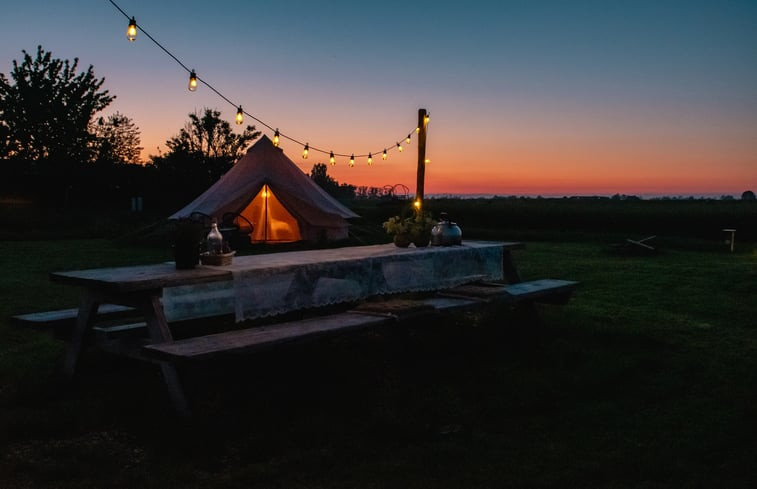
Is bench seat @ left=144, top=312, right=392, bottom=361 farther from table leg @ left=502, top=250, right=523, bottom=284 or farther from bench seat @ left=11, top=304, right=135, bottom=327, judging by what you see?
table leg @ left=502, top=250, right=523, bottom=284

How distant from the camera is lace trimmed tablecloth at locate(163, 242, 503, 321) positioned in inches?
168

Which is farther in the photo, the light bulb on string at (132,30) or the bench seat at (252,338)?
the light bulb on string at (132,30)

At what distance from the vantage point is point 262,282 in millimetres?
4289

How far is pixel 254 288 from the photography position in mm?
4242

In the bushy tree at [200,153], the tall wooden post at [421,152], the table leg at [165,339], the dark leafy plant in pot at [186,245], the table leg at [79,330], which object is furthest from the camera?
the bushy tree at [200,153]

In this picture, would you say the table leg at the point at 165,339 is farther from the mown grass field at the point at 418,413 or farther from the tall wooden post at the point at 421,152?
the tall wooden post at the point at 421,152

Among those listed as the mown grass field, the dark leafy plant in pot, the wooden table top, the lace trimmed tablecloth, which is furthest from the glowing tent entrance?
the dark leafy plant in pot

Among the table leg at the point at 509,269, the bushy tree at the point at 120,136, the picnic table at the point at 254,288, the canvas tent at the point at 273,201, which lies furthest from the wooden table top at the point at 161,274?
the bushy tree at the point at 120,136

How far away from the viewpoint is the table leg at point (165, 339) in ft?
11.8

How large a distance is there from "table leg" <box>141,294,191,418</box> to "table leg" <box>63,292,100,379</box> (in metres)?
0.37

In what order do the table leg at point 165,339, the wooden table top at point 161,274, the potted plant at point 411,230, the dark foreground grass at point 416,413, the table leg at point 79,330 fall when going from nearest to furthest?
the dark foreground grass at point 416,413 → the table leg at point 165,339 → the wooden table top at point 161,274 → the table leg at point 79,330 → the potted plant at point 411,230

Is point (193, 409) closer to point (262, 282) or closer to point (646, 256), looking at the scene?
point (262, 282)

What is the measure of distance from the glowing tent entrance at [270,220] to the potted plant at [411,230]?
9841 mm

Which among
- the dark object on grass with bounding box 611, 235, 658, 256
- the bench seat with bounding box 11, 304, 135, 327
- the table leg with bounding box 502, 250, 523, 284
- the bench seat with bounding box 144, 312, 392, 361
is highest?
the table leg with bounding box 502, 250, 523, 284
